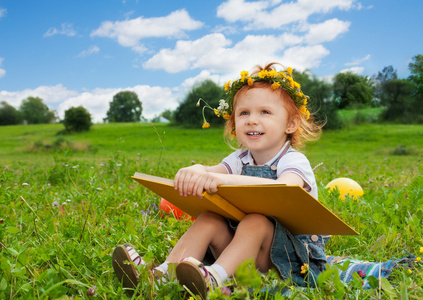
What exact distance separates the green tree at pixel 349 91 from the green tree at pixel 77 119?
19.7 m

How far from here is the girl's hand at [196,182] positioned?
2166mm

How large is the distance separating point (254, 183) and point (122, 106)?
58509 millimetres

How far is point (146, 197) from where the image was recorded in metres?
4.41

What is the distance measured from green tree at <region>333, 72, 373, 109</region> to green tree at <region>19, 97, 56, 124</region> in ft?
130

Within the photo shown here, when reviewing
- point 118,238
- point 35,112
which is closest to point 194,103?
point 118,238

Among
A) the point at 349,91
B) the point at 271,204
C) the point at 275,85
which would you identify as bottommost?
the point at 271,204

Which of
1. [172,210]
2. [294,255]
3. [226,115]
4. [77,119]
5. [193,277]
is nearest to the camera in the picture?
[193,277]

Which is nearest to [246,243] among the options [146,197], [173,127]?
[146,197]

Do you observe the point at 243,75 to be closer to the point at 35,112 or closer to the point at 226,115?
the point at 226,115

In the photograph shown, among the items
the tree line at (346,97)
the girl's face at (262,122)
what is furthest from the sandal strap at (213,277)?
the tree line at (346,97)

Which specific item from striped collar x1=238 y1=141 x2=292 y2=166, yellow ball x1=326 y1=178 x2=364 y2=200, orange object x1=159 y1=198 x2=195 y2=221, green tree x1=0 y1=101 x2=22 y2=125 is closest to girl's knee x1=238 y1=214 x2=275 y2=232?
striped collar x1=238 y1=141 x2=292 y2=166

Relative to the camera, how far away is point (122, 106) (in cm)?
5897

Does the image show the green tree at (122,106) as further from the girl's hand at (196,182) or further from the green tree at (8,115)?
the girl's hand at (196,182)

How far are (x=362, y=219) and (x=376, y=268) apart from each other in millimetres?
1148
